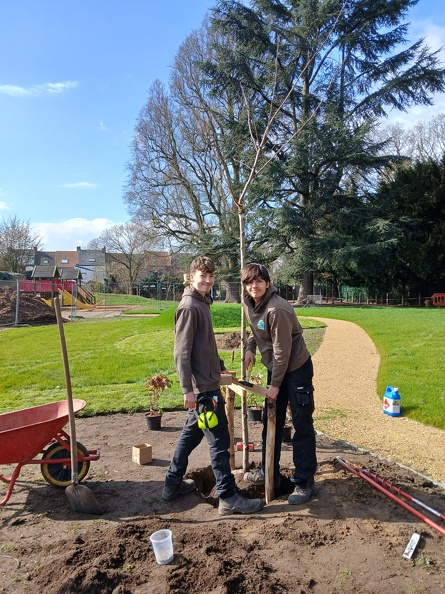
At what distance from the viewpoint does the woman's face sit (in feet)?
11.1

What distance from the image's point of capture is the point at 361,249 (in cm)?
2578

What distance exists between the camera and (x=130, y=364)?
10195 mm

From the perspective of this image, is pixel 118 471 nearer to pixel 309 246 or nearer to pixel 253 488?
pixel 253 488

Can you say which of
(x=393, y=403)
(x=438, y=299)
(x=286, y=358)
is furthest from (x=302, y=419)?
(x=438, y=299)

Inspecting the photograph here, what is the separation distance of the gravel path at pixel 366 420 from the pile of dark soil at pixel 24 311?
15.5 m

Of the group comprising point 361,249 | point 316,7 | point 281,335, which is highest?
point 316,7

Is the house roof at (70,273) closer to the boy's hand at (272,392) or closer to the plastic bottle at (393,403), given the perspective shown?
the plastic bottle at (393,403)

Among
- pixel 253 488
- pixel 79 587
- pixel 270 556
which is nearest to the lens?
pixel 79 587

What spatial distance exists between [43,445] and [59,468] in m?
0.37

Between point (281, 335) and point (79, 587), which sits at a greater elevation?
point (281, 335)

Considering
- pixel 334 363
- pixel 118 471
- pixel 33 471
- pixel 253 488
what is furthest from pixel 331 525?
pixel 334 363

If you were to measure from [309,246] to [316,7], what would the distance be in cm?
1347

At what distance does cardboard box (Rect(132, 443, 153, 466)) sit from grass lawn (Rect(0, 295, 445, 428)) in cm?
212

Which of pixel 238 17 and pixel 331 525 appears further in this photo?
pixel 238 17
